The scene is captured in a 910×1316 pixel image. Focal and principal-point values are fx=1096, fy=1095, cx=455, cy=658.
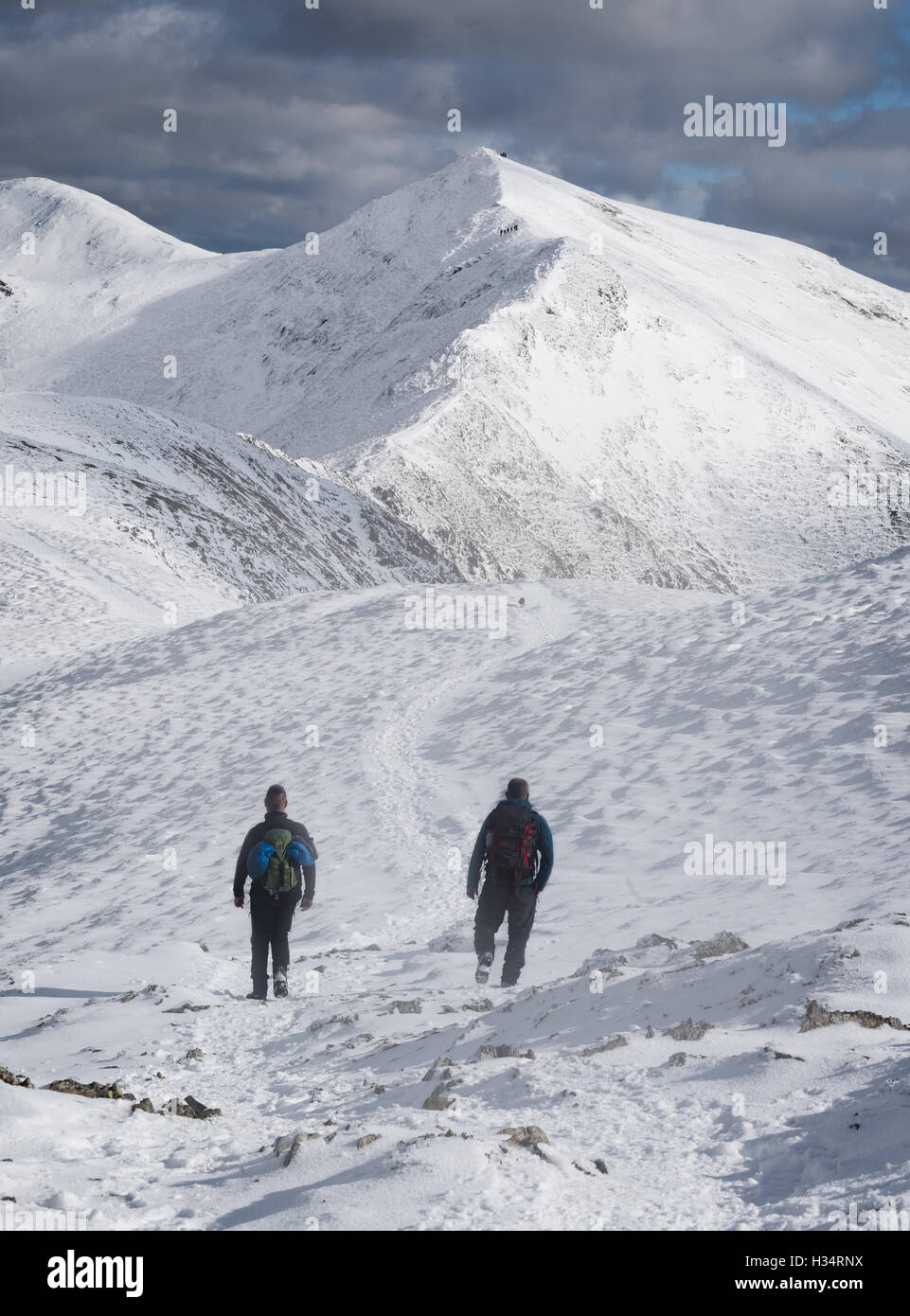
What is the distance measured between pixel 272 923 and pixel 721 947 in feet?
12.8

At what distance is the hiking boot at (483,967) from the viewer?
9.30m

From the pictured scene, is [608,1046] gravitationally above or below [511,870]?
below

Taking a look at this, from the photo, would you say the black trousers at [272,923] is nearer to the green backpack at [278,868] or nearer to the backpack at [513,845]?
the green backpack at [278,868]

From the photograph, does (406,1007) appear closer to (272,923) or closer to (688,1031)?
(272,923)

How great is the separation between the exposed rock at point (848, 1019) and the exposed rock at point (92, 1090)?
3.93 metres

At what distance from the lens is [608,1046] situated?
6.59m

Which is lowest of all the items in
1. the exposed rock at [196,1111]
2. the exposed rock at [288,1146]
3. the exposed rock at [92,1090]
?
the exposed rock at [196,1111]

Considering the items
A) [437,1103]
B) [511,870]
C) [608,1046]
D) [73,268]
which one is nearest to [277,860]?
[511,870]

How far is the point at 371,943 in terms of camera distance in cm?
1164

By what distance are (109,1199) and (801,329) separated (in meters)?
129

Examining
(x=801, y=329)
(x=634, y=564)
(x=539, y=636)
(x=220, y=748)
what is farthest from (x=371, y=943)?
(x=801, y=329)

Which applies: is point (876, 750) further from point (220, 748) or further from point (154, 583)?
point (154, 583)

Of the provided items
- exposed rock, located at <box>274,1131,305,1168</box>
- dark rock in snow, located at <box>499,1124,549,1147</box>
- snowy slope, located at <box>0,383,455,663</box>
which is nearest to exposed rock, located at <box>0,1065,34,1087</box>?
exposed rock, located at <box>274,1131,305,1168</box>

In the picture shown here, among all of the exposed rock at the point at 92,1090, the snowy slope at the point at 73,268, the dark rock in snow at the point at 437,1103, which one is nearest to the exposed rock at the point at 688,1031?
the dark rock in snow at the point at 437,1103
